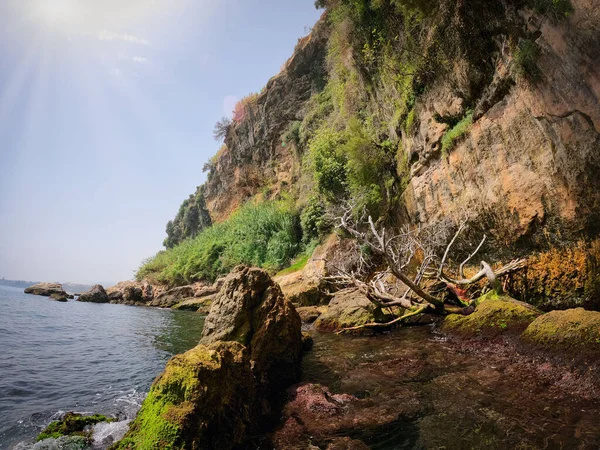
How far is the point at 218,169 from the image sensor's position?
3912 cm

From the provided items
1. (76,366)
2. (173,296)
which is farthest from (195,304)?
(76,366)

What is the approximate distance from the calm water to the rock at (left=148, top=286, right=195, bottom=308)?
372 inches

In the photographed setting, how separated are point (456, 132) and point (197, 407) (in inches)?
417

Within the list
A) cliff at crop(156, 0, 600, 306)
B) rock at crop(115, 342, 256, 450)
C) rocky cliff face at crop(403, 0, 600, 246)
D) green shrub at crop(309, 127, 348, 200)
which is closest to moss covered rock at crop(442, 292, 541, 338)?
cliff at crop(156, 0, 600, 306)

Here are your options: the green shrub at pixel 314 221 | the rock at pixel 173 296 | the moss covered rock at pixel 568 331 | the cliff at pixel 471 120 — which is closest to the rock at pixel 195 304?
the rock at pixel 173 296

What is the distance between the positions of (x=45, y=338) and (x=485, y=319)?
14420mm

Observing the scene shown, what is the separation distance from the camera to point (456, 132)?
402 inches

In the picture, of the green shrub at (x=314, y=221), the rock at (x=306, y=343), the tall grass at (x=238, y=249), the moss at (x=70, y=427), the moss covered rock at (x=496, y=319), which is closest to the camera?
the moss at (x=70, y=427)

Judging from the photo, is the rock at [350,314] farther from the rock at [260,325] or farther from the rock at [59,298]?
the rock at [59,298]

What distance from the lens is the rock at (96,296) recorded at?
28856mm

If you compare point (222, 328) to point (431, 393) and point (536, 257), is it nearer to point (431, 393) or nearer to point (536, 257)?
point (431, 393)

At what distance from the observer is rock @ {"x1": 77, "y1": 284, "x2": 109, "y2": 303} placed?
28856 mm

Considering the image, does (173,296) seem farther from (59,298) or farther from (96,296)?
(59,298)

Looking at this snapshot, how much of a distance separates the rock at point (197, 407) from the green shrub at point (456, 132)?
387 inches
